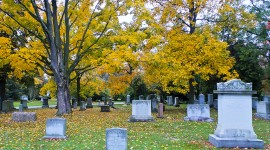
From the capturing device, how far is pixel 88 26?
21688mm

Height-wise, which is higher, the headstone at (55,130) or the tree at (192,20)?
the tree at (192,20)

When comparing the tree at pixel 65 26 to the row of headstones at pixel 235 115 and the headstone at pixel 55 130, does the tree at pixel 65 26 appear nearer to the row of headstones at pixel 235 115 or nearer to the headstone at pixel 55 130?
the headstone at pixel 55 130

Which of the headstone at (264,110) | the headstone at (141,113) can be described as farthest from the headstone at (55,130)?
the headstone at (264,110)

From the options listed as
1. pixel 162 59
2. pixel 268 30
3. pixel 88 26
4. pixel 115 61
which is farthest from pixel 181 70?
pixel 268 30

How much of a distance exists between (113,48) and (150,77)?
148 inches

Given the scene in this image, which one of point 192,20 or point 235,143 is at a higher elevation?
point 192,20

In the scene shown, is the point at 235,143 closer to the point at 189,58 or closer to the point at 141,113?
the point at 141,113

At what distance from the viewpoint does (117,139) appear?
8555 mm

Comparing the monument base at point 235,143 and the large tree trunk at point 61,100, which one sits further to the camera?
the large tree trunk at point 61,100

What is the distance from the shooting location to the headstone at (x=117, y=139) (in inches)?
336

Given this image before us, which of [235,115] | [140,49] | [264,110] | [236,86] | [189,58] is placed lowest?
[264,110]

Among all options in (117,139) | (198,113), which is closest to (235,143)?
(117,139)

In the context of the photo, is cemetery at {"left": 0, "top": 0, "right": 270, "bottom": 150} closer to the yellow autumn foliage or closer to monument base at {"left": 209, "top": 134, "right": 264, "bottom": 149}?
the yellow autumn foliage

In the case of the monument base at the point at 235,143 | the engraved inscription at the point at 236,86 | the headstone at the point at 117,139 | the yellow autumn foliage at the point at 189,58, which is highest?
the yellow autumn foliage at the point at 189,58
